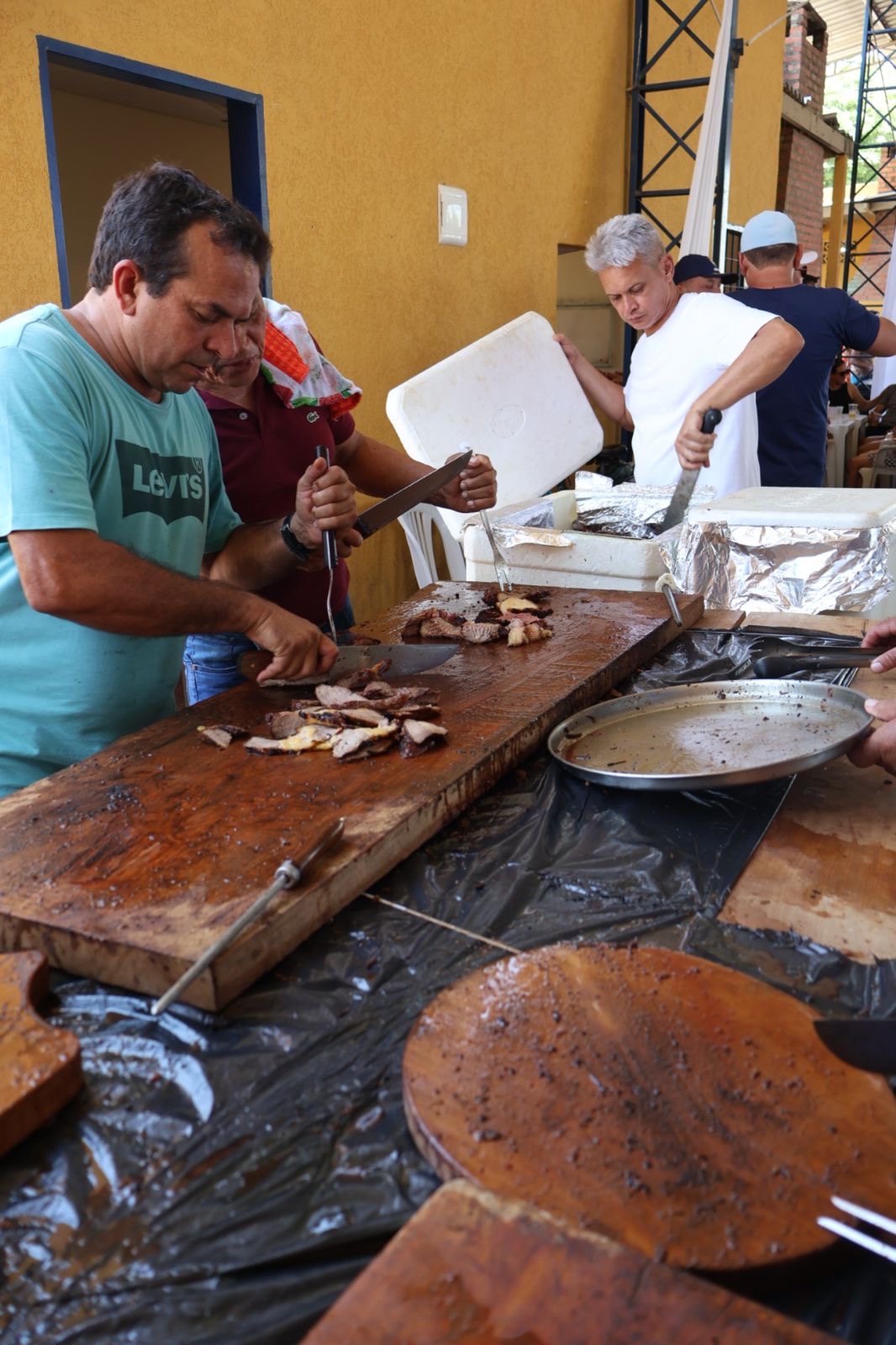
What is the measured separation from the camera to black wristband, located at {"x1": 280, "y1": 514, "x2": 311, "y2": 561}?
2.45 m

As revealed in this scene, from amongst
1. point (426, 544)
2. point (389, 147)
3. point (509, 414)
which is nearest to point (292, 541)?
point (426, 544)

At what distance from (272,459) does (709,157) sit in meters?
5.36

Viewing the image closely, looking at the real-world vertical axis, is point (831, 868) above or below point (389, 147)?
below

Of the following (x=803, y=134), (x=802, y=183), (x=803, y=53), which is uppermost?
(x=803, y=53)

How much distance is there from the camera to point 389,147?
497 centimetres

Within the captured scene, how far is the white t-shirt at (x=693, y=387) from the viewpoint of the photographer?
391 cm

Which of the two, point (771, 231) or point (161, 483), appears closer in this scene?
point (161, 483)

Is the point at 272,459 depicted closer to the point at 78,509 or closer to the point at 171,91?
the point at 78,509

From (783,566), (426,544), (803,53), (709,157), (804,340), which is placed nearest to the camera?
(783,566)

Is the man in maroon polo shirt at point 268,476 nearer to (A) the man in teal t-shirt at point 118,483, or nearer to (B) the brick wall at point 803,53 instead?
(A) the man in teal t-shirt at point 118,483

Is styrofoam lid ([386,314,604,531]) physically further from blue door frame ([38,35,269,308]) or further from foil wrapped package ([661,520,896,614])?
foil wrapped package ([661,520,896,614])

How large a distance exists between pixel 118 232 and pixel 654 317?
9.11ft

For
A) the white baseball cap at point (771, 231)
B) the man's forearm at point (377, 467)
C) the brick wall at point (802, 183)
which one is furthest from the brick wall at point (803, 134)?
the man's forearm at point (377, 467)

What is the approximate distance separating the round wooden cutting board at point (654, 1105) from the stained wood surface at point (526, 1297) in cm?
7
